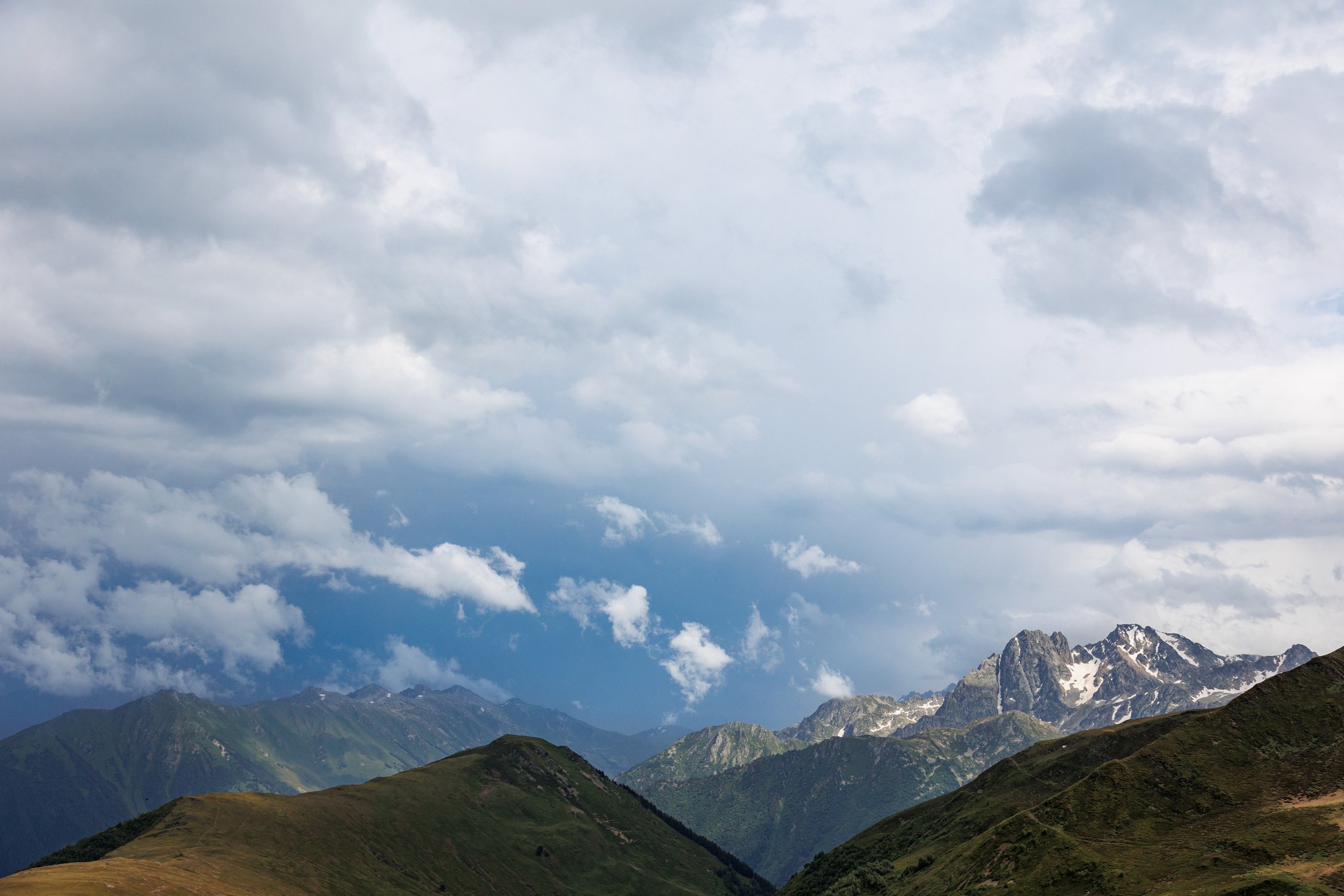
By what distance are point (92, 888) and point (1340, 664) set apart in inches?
10818

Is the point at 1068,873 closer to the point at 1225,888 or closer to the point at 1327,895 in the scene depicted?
the point at 1225,888

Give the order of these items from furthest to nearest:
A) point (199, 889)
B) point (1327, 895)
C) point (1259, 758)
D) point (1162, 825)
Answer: point (199, 889), point (1259, 758), point (1162, 825), point (1327, 895)

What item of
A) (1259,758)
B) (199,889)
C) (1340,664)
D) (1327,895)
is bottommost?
(199,889)

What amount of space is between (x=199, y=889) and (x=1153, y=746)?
728ft

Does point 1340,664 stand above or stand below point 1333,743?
above

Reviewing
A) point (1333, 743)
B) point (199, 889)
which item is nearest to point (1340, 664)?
point (1333, 743)

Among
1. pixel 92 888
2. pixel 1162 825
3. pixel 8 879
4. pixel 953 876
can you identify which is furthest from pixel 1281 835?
pixel 8 879

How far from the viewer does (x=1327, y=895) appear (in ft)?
344

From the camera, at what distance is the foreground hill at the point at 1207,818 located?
415ft

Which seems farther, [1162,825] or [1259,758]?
[1259,758]

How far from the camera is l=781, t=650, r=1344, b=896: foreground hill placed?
12662 cm

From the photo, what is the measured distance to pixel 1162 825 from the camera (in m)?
154

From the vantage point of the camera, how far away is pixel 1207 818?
501 feet

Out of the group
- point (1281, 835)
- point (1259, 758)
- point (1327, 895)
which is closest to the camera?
point (1327, 895)
